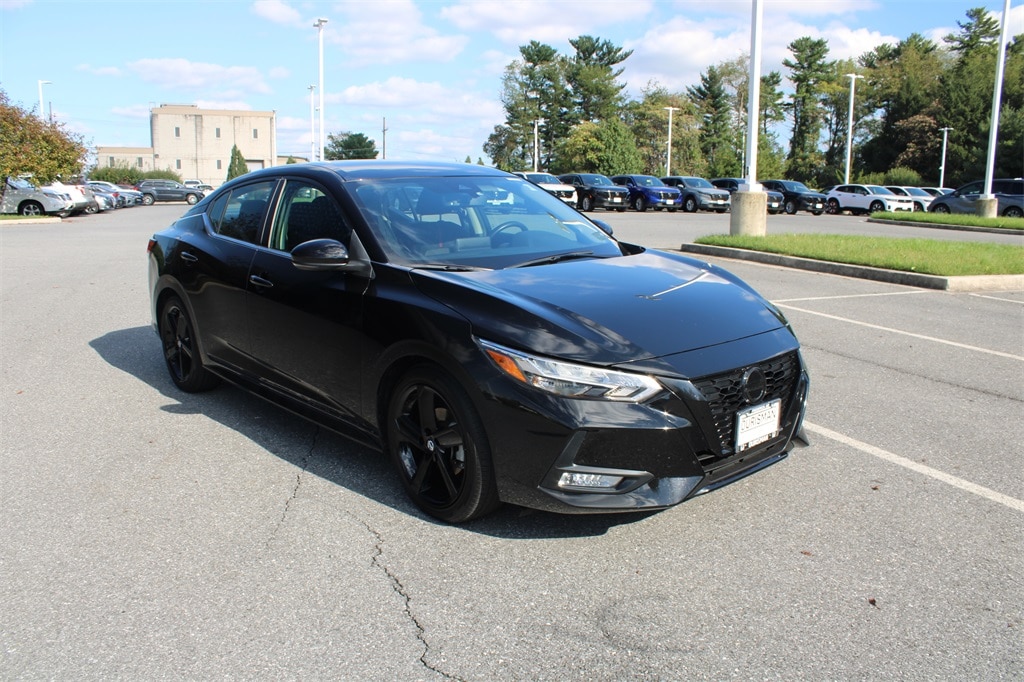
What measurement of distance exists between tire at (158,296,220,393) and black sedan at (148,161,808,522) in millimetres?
347

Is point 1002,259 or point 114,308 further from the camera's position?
point 1002,259

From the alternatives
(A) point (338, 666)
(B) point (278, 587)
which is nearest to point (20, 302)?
(B) point (278, 587)

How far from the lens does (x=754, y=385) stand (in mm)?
3686

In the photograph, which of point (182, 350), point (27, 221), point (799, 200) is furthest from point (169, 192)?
point (182, 350)

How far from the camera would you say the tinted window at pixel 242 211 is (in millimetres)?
5180

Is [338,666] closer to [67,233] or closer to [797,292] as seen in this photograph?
[797,292]

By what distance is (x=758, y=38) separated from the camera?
1689 centimetres

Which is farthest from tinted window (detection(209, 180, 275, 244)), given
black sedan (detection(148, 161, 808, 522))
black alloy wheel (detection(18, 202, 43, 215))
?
black alloy wheel (detection(18, 202, 43, 215))

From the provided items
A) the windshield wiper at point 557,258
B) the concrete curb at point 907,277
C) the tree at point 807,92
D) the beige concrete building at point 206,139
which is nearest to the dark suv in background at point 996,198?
the concrete curb at point 907,277

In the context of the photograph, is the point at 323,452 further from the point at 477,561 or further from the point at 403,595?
the point at 403,595

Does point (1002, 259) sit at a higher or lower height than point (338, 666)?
higher

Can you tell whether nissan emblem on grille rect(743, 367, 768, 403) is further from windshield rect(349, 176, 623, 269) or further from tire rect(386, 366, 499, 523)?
windshield rect(349, 176, 623, 269)

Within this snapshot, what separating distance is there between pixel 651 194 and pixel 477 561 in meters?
35.2

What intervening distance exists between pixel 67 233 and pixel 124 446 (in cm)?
2165
